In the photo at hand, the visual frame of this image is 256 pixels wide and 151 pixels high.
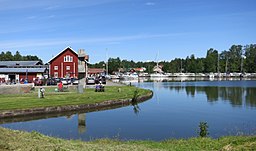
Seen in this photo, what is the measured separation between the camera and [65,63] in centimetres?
7744

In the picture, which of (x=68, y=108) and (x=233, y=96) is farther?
(x=233, y=96)

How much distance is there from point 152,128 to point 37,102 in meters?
14.3

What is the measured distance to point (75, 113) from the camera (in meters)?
32.8

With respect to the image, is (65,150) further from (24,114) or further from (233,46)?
(233,46)

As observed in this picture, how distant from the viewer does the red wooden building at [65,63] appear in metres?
77.3

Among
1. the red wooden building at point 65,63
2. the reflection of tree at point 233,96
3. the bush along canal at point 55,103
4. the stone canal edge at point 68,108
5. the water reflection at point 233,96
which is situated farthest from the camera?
the red wooden building at point 65,63

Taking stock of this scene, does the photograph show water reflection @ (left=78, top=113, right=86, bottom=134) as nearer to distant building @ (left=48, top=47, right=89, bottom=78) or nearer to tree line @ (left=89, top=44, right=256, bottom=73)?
distant building @ (left=48, top=47, right=89, bottom=78)

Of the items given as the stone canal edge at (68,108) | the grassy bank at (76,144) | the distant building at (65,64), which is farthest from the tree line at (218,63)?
the grassy bank at (76,144)

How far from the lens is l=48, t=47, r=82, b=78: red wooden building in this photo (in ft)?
254

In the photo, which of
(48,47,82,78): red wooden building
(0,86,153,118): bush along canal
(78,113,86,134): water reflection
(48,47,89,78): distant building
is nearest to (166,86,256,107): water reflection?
(0,86,153,118): bush along canal

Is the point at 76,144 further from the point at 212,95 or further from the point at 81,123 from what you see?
the point at 212,95

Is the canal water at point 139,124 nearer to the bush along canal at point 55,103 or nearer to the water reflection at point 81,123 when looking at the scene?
the water reflection at point 81,123

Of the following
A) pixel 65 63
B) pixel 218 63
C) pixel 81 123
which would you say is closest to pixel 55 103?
pixel 81 123

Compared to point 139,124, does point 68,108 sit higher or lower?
higher
